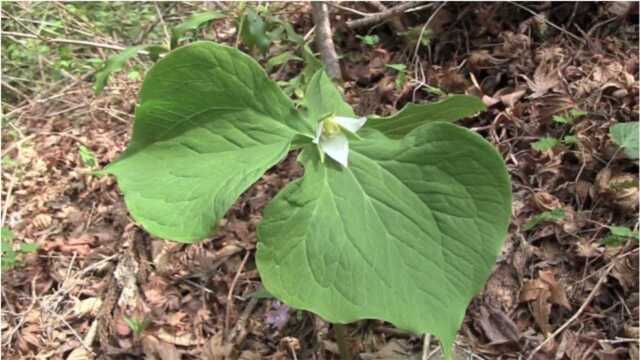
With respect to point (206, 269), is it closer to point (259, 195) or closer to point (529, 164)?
point (259, 195)

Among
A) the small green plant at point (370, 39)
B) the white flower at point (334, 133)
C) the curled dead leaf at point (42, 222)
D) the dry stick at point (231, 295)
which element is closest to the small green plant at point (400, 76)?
the small green plant at point (370, 39)

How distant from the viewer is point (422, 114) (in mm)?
1343

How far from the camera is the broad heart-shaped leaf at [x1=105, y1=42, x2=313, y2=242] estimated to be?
4.02ft

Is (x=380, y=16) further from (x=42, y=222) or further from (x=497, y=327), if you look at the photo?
(x=42, y=222)

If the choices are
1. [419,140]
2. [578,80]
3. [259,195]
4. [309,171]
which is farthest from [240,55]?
[578,80]

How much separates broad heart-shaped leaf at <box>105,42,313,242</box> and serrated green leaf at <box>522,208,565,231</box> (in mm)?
699

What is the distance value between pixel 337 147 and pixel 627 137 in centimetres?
90

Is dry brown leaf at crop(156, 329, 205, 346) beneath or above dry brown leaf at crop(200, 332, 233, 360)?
beneath

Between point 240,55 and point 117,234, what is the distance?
42.4 inches

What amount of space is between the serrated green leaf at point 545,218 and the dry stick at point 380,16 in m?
0.97

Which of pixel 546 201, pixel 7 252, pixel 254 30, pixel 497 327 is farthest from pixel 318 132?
pixel 7 252

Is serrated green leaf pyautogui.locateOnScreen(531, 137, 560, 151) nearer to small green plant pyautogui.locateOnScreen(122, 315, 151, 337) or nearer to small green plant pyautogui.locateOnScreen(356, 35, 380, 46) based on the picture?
small green plant pyautogui.locateOnScreen(356, 35, 380, 46)

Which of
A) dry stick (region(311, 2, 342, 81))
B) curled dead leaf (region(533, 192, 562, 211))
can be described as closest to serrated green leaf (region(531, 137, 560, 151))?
curled dead leaf (region(533, 192, 562, 211))

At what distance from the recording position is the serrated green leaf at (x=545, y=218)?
65.1 inches
